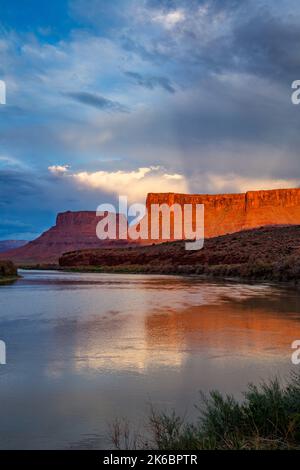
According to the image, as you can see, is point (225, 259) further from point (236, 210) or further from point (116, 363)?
point (236, 210)

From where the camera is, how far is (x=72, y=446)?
16.6ft

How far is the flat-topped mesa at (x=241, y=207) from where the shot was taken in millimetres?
132375

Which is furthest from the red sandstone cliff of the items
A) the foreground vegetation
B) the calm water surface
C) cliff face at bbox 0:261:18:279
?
the foreground vegetation

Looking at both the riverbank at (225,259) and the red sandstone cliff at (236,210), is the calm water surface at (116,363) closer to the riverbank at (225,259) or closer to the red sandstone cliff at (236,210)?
the riverbank at (225,259)

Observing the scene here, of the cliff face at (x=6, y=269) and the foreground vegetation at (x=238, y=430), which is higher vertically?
the cliff face at (x=6, y=269)

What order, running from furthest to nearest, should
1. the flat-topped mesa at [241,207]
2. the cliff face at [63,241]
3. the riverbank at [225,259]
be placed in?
the cliff face at [63,241], the flat-topped mesa at [241,207], the riverbank at [225,259]

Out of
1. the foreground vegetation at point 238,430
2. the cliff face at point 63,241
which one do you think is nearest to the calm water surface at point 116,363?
the foreground vegetation at point 238,430

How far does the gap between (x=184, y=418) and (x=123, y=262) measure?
71943 mm

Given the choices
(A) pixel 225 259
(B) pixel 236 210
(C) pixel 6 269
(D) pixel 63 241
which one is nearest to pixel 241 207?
(B) pixel 236 210

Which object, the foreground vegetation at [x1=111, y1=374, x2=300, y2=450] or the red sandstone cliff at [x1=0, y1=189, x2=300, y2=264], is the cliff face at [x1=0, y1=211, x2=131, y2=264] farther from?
the foreground vegetation at [x1=111, y1=374, x2=300, y2=450]

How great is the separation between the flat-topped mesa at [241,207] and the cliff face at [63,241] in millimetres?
25254
